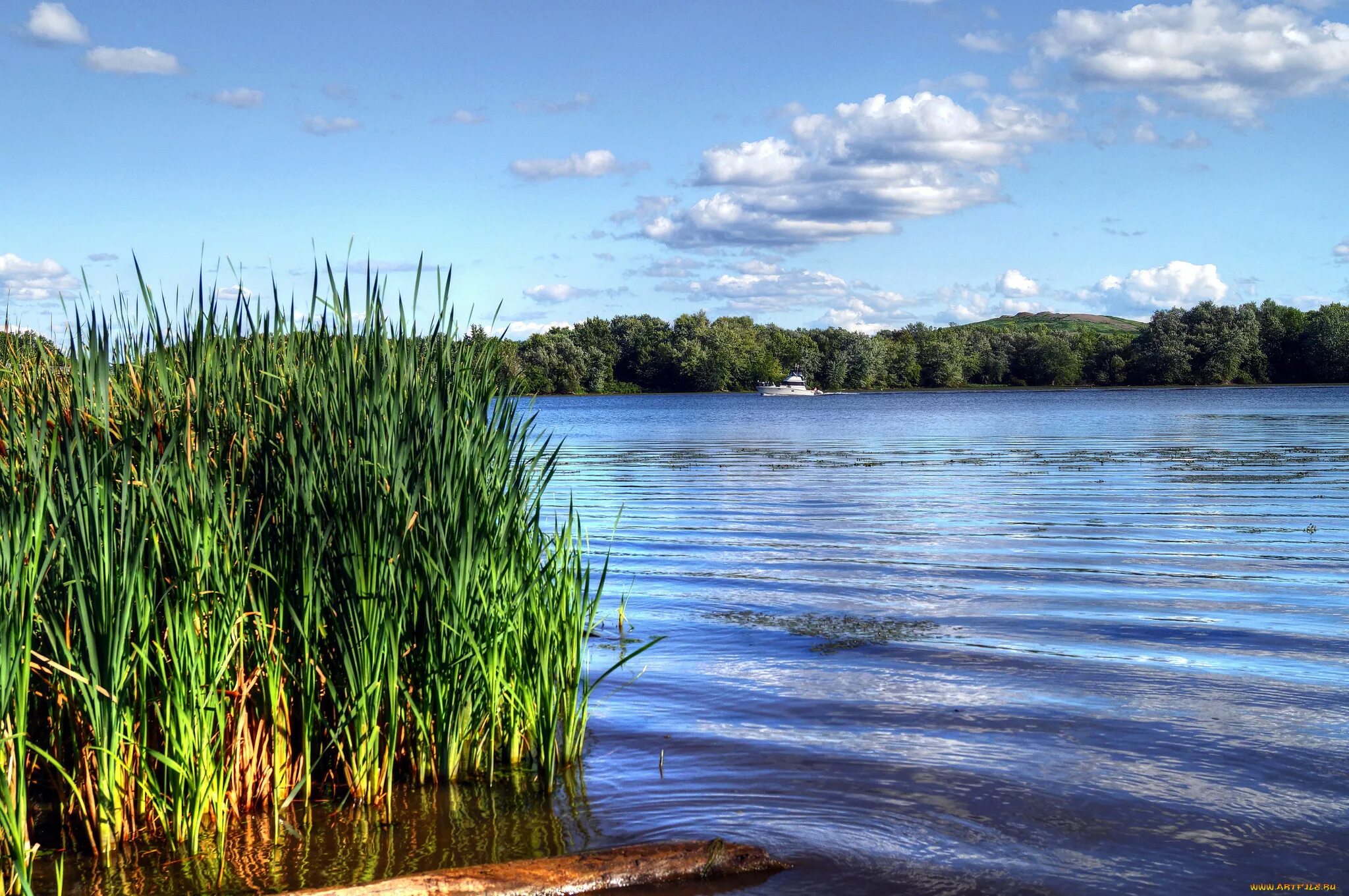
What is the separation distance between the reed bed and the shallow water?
1.34 ft

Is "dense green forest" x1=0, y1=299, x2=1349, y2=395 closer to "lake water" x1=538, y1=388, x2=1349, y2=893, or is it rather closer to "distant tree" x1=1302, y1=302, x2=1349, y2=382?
"distant tree" x1=1302, y1=302, x2=1349, y2=382

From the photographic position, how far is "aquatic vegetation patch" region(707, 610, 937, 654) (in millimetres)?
10922

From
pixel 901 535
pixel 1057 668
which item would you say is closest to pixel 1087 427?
pixel 901 535

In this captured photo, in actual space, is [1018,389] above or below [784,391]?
above

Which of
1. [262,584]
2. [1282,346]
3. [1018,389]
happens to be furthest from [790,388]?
[262,584]

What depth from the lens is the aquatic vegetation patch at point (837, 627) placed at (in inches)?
430

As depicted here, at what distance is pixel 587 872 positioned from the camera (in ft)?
17.8

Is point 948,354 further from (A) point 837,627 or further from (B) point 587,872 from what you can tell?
(B) point 587,872

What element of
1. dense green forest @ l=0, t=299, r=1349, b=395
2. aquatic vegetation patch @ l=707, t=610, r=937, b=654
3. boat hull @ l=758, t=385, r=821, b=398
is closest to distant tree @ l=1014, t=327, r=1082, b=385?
dense green forest @ l=0, t=299, r=1349, b=395

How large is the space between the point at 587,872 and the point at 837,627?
6523 millimetres

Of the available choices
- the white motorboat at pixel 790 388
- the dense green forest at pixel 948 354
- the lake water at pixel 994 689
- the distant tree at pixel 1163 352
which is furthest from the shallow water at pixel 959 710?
the white motorboat at pixel 790 388

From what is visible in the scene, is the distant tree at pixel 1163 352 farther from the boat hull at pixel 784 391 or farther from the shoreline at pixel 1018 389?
the boat hull at pixel 784 391

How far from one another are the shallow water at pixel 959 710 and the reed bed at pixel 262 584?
0.41 metres

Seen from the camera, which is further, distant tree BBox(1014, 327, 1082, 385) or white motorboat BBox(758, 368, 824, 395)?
distant tree BBox(1014, 327, 1082, 385)
